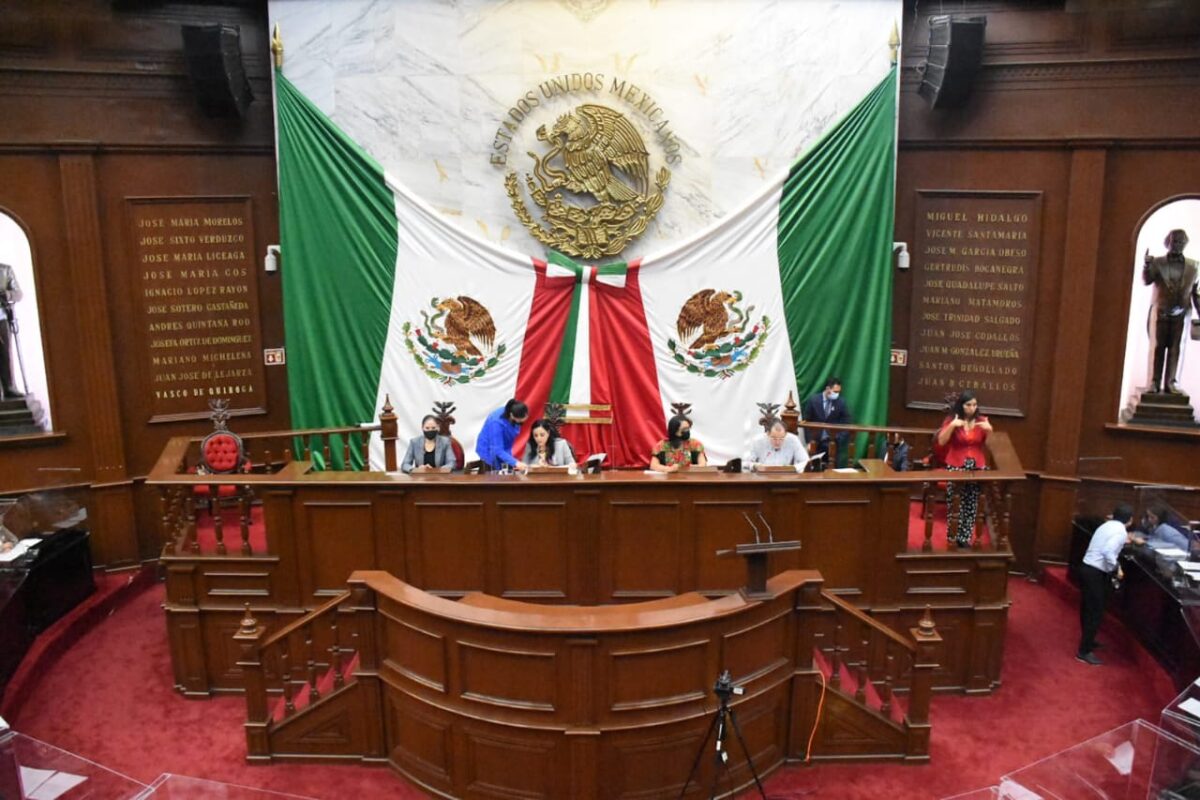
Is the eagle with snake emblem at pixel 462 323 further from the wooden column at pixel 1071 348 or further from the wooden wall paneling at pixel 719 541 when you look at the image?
the wooden column at pixel 1071 348

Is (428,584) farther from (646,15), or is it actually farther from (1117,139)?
(1117,139)

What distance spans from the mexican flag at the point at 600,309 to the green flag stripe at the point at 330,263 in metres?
0.01

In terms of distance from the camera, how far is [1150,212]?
7637 millimetres

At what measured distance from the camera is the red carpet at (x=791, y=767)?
17.7 ft

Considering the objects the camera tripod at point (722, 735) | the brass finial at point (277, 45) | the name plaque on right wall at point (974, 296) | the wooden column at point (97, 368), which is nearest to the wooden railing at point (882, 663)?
the camera tripod at point (722, 735)

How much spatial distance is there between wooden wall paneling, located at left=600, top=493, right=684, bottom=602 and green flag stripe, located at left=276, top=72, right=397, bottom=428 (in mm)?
2907

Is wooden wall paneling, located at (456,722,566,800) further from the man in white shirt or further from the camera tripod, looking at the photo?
the man in white shirt

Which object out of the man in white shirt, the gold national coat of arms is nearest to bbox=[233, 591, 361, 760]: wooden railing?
the gold national coat of arms

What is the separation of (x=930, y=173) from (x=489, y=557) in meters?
4.96

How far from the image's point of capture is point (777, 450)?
6879 millimetres

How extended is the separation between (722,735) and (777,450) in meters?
2.78

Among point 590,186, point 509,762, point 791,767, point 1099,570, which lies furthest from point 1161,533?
point 590,186

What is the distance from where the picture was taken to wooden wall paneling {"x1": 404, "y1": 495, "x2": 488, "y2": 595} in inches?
244

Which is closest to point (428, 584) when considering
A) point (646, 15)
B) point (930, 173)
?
point (646, 15)
